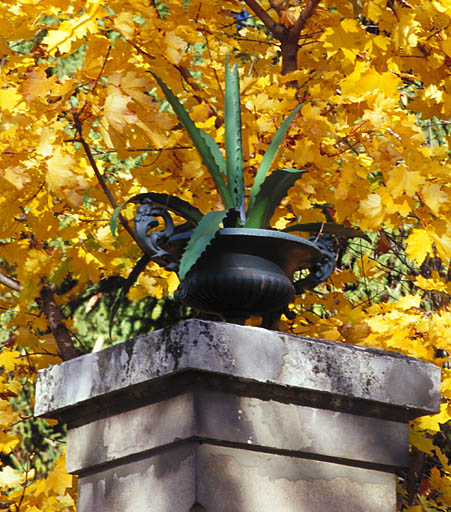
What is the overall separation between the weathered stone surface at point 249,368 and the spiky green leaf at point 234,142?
1.70 ft

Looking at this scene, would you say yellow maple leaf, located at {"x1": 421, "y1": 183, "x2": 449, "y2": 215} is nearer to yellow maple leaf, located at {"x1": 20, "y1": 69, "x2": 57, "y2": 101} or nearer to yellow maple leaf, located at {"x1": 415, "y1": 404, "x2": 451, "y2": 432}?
yellow maple leaf, located at {"x1": 415, "y1": 404, "x2": 451, "y2": 432}

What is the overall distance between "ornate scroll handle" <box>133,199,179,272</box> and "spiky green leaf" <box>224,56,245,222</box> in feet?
0.68

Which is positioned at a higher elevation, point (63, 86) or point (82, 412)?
point (63, 86)

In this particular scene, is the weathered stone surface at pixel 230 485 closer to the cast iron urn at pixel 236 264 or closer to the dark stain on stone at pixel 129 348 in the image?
the dark stain on stone at pixel 129 348

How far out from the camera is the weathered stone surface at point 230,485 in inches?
64.0

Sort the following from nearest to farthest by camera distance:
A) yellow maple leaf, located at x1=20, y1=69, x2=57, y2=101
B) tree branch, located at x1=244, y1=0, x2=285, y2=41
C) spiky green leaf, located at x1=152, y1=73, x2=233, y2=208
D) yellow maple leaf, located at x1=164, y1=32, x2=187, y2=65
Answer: spiky green leaf, located at x1=152, y1=73, x2=233, y2=208
yellow maple leaf, located at x1=20, y1=69, x2=57, y2=101
yellow maple leaf, located at x1=164, y1=32, x2=187, y2=65
tree branch, located at x1=244, y1=0, x2=285, y2=41

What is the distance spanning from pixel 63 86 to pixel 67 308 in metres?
3.97

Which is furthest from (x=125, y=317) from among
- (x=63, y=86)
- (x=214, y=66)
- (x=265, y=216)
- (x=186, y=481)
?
(x=186, y=481)

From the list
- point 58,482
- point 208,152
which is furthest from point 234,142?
point 58,482

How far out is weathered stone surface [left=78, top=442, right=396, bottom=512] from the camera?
5.33 feet

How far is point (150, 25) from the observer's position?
11.0ft

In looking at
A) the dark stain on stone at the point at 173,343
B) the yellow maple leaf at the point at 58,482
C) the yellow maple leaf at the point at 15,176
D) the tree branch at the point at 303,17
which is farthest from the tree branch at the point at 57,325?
the dark stain on stone at the point at 173,343

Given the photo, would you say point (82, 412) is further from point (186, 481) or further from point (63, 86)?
point (63, 86)

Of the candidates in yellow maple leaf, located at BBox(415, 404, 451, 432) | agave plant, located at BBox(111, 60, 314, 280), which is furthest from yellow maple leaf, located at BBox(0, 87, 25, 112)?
yellow maple leaf, located at BBox(415, 404, 451, 432)
